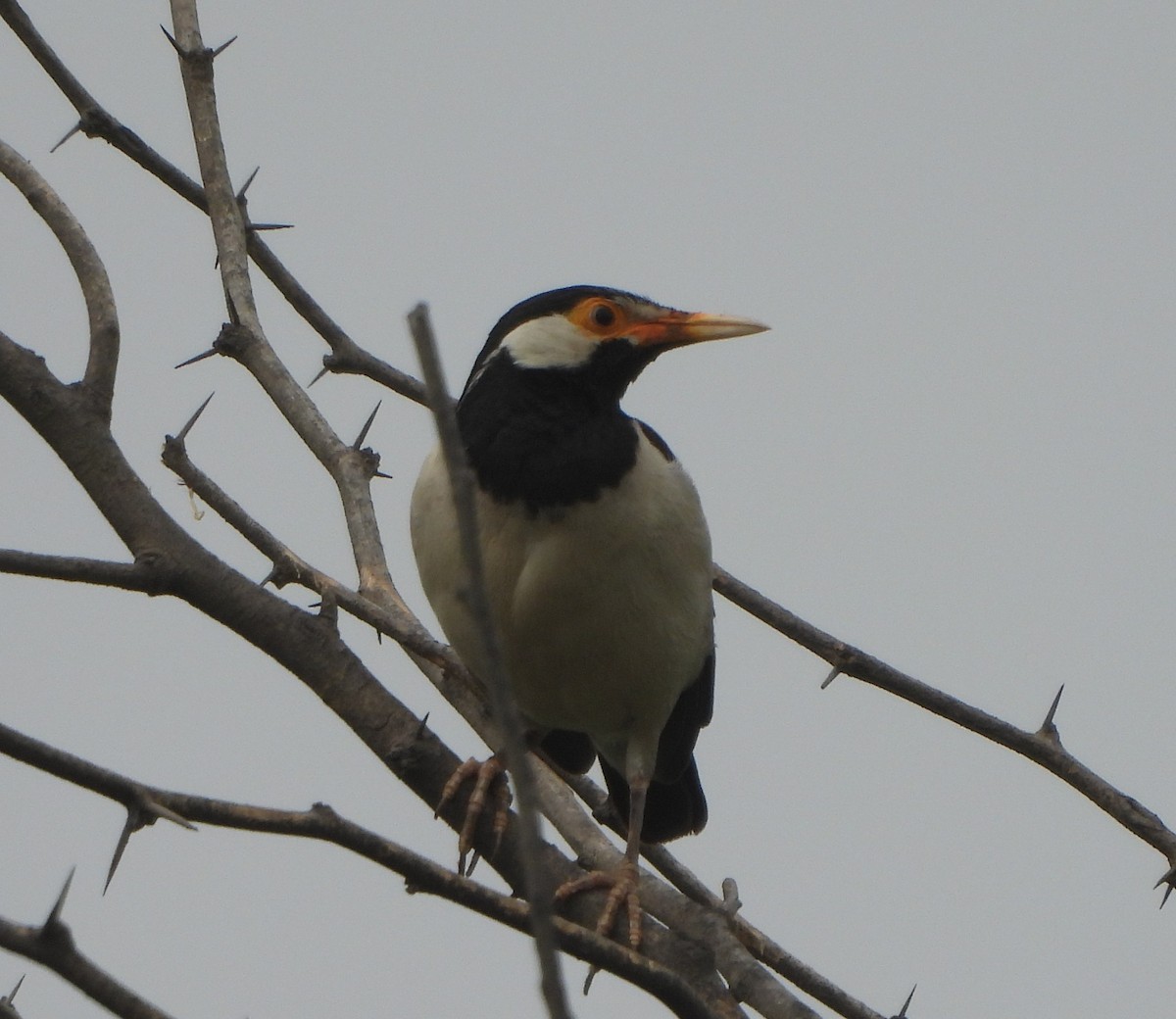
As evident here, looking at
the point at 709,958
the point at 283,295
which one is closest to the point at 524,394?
the point at 283,295

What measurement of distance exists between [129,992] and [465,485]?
1069mm

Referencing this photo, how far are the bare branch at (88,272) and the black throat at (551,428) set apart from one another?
141cm

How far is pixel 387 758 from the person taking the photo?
3588 mm

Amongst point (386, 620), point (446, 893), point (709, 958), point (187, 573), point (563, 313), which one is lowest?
point (446, 893)

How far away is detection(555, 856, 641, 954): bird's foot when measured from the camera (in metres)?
3.89

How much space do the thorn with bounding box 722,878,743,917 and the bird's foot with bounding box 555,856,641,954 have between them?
22 centimetres

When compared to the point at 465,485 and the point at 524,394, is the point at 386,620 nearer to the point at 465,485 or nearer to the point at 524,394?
the point at 524,394

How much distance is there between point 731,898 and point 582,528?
131 centimetres

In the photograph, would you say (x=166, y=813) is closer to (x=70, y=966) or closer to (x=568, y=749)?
(x=70, y=966)

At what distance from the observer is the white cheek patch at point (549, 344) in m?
5.24

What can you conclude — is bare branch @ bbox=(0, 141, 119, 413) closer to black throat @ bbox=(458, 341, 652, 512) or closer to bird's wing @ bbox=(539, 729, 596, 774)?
black throat @ bbox=(458, 341, 652, 512)

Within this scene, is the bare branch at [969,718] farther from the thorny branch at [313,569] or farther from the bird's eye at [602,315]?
the bird's eye at [602,315]

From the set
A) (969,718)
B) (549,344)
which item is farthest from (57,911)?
(549,344)

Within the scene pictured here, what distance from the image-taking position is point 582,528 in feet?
15.6
